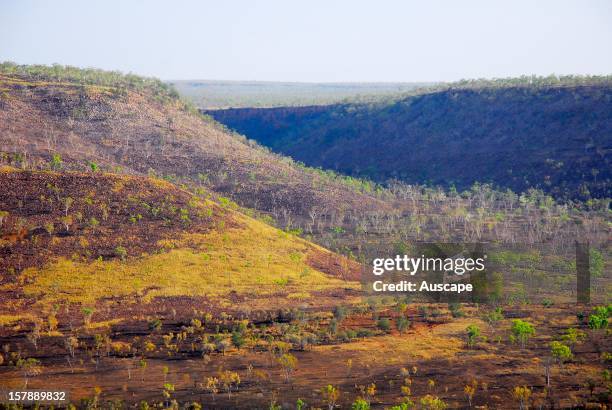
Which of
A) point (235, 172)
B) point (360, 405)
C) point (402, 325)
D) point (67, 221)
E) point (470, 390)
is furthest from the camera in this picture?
point (235, 172)

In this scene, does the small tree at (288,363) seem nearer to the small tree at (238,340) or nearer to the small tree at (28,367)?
the small tree at (238,340)

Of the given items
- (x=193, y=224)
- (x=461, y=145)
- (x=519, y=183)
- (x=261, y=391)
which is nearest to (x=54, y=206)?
(x=193, y=224)

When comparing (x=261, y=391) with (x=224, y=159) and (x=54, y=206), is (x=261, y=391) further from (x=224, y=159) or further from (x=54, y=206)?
(x=224, y=159)

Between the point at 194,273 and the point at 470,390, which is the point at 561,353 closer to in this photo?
the point at 470,390

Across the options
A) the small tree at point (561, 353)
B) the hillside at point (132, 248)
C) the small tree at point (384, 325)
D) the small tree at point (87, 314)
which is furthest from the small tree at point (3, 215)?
the small tree at point (561, 353)

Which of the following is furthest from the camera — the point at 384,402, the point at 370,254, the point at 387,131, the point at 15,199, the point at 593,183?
the point at 387,131

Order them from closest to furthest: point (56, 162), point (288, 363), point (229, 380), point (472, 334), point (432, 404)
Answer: point (432, 404), point (229, 380), point (288, 363), point (472, 334), point (56, 162)

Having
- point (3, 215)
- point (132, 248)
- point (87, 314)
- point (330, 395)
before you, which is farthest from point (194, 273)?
point (330, 395)
